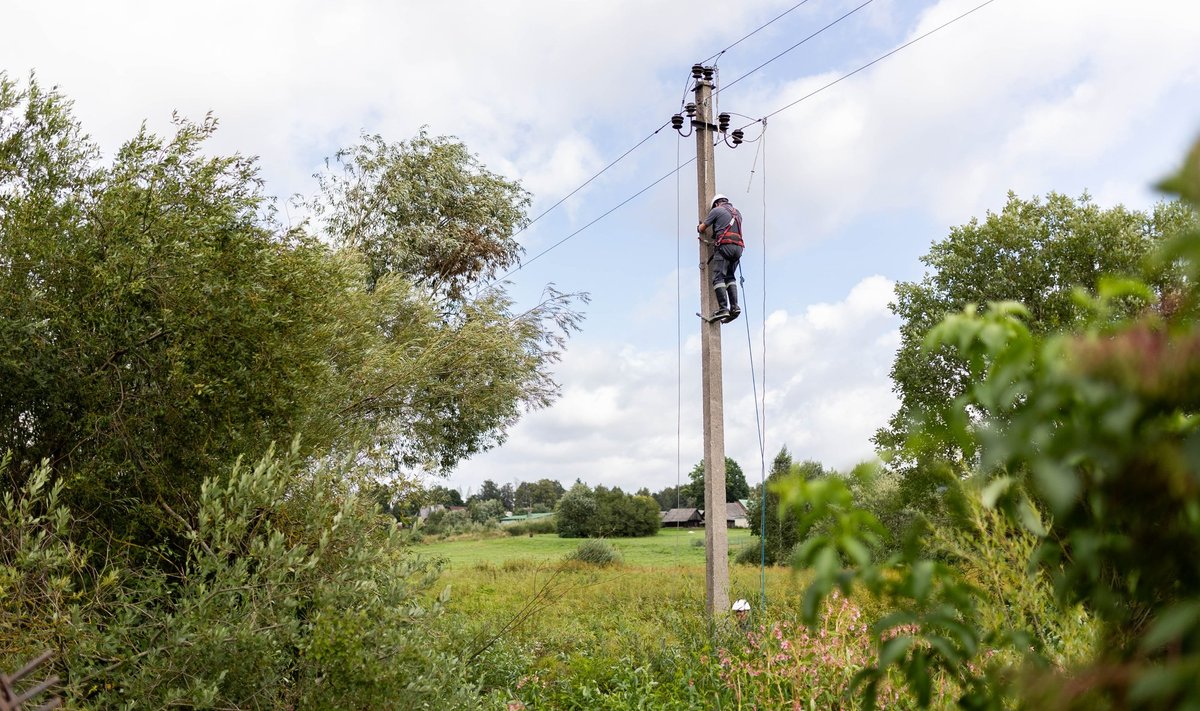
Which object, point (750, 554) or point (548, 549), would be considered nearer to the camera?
point (750, 554)

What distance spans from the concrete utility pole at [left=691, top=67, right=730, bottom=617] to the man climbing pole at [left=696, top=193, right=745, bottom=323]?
0.15 m

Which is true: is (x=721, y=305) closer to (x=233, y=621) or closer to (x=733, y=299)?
(x=733, y=299)

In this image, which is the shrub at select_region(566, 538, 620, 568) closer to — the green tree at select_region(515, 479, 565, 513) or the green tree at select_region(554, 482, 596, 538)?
the green tree at select_region(554, 482, 596, 538)

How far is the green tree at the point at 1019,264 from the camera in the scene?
770 inches

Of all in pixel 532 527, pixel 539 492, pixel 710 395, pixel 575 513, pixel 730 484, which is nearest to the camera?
pixel 710 395

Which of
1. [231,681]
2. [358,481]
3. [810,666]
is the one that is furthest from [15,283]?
[810,666]

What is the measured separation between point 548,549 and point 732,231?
21461 mm

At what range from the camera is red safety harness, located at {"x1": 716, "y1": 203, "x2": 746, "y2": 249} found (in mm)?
10406

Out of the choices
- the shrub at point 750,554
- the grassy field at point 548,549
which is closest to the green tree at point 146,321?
the grassy field at point 548,549

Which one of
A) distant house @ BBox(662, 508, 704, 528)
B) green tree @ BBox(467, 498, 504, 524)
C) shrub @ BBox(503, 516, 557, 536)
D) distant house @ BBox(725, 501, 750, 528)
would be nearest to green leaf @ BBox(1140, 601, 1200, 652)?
shrub @ BBox(503, 516, 557, 536)

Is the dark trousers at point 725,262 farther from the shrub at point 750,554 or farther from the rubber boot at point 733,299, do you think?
the shrub at point 750,554

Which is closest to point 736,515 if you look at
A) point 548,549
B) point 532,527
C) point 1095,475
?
point 532,527

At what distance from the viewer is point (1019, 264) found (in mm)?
20438

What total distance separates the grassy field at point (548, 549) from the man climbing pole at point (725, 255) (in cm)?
1302
